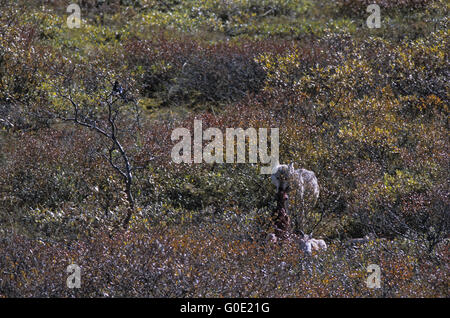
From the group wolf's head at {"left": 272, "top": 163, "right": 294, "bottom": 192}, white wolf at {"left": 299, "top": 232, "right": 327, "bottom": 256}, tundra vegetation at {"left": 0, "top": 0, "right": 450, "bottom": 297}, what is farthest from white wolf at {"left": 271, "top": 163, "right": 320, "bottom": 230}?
white wolf at {"left": 299, "top": 232, "right": 327, "bottom": 256}

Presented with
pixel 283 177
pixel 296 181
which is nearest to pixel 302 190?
pixel 296 181

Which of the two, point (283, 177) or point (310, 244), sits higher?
point (283, 177)

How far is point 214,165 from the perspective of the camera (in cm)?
988

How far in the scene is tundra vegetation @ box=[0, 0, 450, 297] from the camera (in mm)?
6656

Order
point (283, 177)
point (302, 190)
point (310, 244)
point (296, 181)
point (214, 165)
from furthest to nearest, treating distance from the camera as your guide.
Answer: point (214, 165), point (302, 190), point (296, 181), point (283, 177), point (310, 244)

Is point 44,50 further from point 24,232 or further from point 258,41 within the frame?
point 24,232

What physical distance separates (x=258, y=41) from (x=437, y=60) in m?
3.88

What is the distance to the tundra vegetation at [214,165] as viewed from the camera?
21.8ft

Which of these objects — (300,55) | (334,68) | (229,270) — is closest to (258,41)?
(300,55)

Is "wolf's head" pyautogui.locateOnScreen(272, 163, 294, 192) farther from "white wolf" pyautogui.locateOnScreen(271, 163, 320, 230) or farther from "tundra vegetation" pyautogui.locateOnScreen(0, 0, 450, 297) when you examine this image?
→ "tundra vegetation" pyautogui.locateOnScreen(0, 0, 450, 297)

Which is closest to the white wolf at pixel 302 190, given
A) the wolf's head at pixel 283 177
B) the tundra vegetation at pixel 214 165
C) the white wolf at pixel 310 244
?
the wolf's head at pixel 283 177

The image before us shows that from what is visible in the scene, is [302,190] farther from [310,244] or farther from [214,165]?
[214,165]

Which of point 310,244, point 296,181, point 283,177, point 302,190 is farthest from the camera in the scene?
point 302,190

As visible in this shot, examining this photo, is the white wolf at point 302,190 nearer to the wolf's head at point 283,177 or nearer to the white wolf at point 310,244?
the wolf's head at point 283,177
